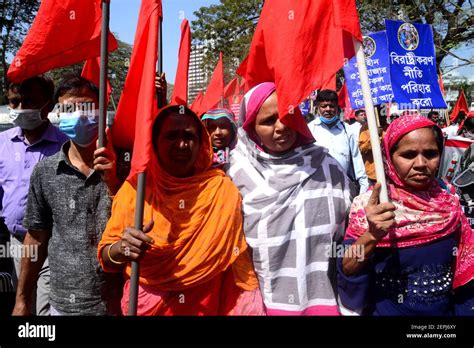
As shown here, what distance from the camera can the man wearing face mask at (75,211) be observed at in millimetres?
2314

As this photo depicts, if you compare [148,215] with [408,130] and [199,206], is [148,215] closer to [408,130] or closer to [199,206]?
[199,206]

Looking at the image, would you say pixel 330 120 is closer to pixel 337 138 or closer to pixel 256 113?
pixel 337 138

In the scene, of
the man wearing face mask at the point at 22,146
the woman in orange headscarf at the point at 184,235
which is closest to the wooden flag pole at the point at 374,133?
the woman in orange headscarf at the point at 184,235

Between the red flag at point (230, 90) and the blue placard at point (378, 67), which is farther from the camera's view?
the red flag at point (230, 90)

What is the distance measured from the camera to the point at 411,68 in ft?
18.1

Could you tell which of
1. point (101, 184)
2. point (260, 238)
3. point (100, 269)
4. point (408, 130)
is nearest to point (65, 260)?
point (100, 269)

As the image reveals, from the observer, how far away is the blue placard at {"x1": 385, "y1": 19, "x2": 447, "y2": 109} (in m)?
5.43

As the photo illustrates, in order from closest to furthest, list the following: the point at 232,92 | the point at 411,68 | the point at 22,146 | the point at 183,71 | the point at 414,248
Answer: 1. the point at 414,248
2. the point at 22,146
3. the point at 183,71
4. the point at 411,68
5. the point at 232,92

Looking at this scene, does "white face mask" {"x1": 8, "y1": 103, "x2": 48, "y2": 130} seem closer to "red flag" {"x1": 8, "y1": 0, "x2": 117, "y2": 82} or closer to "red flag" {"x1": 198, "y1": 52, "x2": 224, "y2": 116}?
"red flag" {"x1": 8, "y1": 0, "x2": 117, "y2": 82}

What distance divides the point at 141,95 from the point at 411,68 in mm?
4193

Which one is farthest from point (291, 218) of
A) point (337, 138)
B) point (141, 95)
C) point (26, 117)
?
point (337, 138)

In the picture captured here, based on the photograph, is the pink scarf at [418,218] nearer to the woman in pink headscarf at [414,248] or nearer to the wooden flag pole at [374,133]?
the woman in pink headscarf at [414,248]

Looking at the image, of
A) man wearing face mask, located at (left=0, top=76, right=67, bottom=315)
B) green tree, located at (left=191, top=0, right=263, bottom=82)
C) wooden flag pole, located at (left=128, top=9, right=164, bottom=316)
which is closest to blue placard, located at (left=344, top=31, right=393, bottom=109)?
man wearing face mask, located at (left=0, top=76, right=67, bottom=315)

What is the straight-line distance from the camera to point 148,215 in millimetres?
2168
